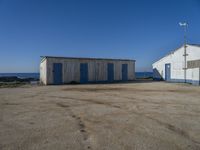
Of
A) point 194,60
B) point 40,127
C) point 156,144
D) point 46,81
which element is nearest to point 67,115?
point 40,127

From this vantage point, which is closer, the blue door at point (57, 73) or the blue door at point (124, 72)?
the blue door at point (57, 73)

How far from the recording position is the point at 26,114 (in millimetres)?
6027

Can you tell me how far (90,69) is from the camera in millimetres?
21750

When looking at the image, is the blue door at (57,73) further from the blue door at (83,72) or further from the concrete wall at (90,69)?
the blue door at (83,72)

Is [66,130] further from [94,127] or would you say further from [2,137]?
[2,137]

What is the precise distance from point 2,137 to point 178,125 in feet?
13.5

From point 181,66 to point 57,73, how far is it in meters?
13.4

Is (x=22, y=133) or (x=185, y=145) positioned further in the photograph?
(x=22, y=133)

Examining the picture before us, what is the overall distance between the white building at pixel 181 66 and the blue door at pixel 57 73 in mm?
12857

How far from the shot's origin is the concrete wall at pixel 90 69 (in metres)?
19.6

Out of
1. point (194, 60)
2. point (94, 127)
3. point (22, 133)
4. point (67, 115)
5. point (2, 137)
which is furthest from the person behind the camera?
point (194, 60)

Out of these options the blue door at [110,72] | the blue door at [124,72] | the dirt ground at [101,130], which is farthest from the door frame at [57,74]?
the dirt ground at [101,130]

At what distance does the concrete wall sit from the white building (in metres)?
3.96

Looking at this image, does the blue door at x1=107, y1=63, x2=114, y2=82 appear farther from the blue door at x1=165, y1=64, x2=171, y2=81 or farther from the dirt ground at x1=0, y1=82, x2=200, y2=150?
the dirt ground at x1=0, y1=82, x2=200, y2=150
